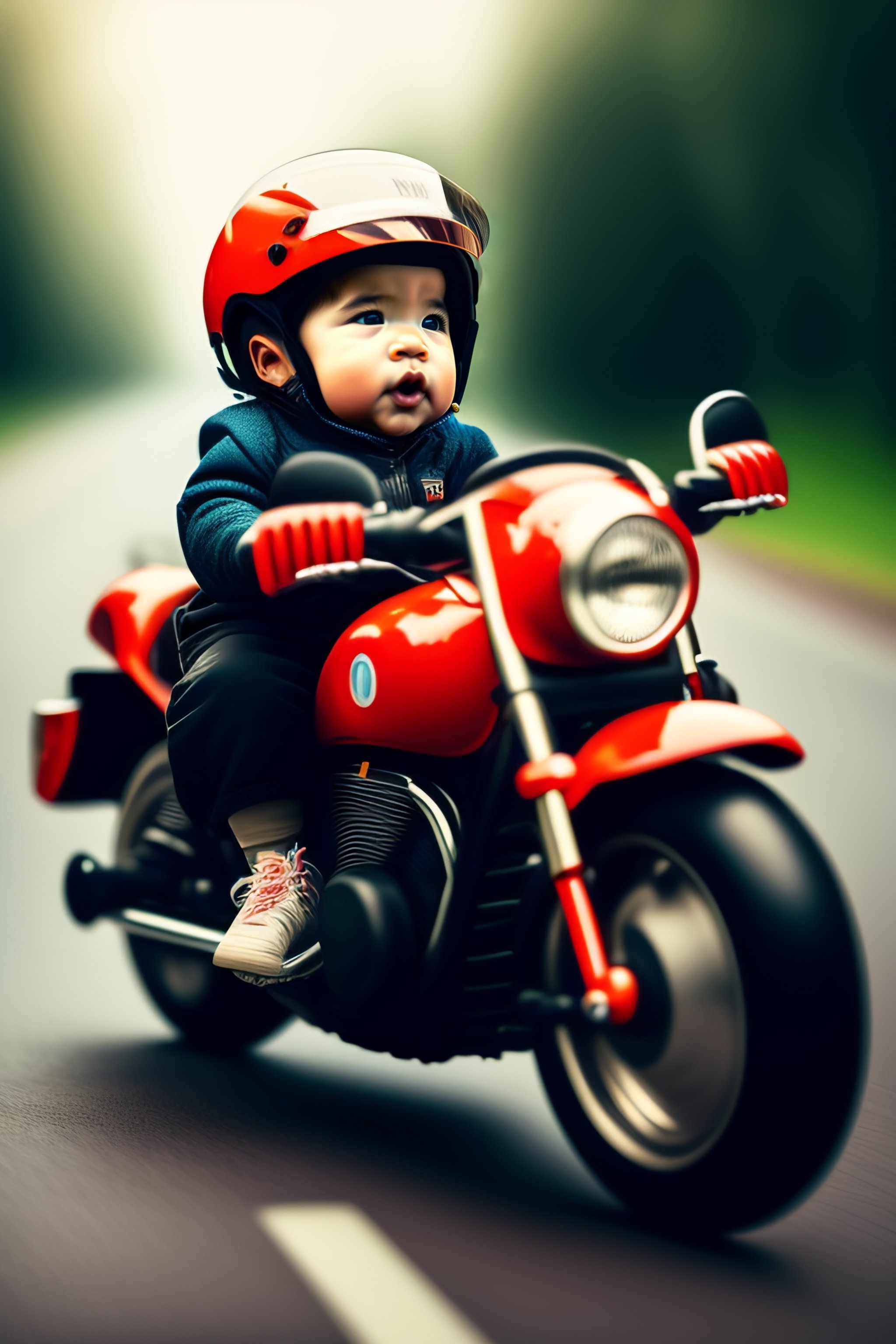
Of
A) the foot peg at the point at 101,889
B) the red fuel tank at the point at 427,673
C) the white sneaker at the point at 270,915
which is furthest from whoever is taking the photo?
the foot peg at the point at 101,889

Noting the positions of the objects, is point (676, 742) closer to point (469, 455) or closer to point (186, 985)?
point (469, 455)

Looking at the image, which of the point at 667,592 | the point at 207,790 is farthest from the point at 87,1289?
the point at 667,592

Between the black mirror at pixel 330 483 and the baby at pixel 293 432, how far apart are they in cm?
38

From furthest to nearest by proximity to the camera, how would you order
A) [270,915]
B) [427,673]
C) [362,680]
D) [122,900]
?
[122,900] < [270,915] < [362,680] < [427,673]

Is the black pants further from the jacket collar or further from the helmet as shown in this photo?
the helmet

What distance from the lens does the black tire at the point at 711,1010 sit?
1675 mm

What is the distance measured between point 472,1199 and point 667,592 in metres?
0.93

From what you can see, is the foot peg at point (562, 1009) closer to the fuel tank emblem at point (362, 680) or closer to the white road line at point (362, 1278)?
the white road line at point (362, 1278)

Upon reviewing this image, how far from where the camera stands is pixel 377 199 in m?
2.45

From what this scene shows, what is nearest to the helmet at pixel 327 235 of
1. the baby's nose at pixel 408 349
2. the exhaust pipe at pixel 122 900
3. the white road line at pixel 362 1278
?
the baby's nose at pixel 408 349

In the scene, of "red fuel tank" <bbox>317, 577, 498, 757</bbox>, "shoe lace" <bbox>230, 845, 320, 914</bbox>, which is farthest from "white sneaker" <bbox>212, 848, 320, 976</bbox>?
"red fuel tank" <bbox>317, 577, 498, 757</bbox>

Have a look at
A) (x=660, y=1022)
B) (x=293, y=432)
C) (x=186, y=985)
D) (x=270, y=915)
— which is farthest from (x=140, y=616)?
(x=660, y=1022)

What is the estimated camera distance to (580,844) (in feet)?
6.38

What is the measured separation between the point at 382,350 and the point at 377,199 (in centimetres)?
27
